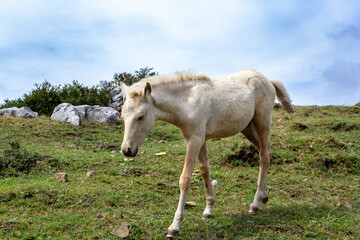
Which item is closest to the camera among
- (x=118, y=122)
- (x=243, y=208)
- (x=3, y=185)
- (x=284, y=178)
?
(x=243, y=208)

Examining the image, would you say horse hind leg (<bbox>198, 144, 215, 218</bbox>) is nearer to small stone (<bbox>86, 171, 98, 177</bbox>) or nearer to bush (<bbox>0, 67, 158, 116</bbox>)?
small stone (<bbox>86, 171, 98, 177</bbox>)

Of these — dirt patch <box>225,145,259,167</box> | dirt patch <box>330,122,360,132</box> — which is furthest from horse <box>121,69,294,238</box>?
dirt patch <box>330,122,360,132</box>

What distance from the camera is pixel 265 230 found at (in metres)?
4.85

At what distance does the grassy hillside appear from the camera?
192 inches

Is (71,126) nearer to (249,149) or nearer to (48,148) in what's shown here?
(48,148)

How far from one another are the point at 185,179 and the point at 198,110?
3.39 ft

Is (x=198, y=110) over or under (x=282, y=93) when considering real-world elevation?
under

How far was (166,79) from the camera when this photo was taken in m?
5.06

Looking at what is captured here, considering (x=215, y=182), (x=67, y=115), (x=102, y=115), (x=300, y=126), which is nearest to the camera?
(x=215, y=182)

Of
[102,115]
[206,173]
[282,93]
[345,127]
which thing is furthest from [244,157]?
[102,115]

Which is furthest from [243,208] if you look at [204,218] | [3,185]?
[3,185]

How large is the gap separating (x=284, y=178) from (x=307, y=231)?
111 inches

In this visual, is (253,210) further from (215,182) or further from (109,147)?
(109,147)

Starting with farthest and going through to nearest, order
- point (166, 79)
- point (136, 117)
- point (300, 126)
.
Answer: point (300, 126), point (166, 79), point (136, 117)
